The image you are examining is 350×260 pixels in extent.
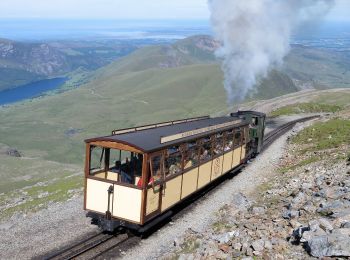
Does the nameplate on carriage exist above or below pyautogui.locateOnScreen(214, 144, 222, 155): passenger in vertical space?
above

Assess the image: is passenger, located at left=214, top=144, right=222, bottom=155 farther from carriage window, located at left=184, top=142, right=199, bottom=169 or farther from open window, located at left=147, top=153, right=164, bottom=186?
open window, located at left=147, top=153, right=164, bottom=186

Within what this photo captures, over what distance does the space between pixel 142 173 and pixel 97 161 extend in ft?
10.0

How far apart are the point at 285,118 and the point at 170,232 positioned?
47.9m

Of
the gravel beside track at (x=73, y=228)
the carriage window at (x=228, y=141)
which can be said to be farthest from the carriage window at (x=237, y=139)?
the gravel beside track at (x=73, y=228)

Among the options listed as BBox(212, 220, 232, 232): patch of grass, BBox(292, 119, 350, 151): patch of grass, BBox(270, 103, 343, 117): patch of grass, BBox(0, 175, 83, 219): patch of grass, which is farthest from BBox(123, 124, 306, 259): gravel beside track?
BBox(270, 103, 343, 117): patch of grass

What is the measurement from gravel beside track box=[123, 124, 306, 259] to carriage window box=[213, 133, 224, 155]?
8.58 ft

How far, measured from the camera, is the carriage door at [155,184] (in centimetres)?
1752

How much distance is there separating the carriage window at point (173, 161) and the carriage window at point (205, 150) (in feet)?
8.17

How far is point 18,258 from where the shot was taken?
16.6 m

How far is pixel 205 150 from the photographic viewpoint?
22484 mm

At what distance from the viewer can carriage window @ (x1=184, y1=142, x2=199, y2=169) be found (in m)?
Answer: 20.4

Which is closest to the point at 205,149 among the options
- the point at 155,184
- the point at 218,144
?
the point at 218,144

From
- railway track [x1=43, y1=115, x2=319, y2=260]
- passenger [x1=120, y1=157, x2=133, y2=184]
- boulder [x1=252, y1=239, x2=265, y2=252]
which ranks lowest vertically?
railway track [x1=43, y1=115, x2=319, y2=260]

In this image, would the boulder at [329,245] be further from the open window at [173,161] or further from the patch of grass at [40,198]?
the patch of grass at [40,198]
